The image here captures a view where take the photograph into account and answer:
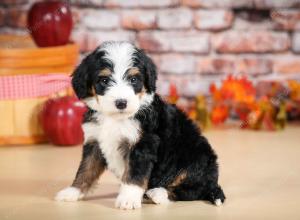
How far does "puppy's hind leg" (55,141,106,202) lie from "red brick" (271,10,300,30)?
210 cm

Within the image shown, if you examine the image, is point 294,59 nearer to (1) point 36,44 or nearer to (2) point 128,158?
(1) point 36,44

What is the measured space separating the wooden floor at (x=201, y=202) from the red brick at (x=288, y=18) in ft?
2.23

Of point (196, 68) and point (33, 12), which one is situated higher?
point (33, 12)

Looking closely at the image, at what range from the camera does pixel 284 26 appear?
4344mm

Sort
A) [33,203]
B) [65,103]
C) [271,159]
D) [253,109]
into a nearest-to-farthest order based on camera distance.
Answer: [33,203], [271,159], [65,103], [253,109]

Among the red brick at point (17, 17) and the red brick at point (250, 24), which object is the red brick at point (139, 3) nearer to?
the red brick at point (250, 24)

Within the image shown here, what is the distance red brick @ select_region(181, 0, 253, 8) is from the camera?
4.31 m

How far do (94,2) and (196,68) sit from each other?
2.51 feet

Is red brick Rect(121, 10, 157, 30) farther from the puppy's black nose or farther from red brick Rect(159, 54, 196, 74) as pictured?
the puppy's black nose

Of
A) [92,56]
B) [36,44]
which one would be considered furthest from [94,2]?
A: [92,56]

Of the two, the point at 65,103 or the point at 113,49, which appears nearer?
the point at 113,49

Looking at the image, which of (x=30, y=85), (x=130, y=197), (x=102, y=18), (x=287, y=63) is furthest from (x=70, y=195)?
(x=287, y=63)

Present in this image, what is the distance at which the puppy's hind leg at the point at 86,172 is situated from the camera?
8.57ft

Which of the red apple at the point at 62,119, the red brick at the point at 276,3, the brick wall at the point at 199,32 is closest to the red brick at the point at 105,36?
the brick wall at the point at 199,32
